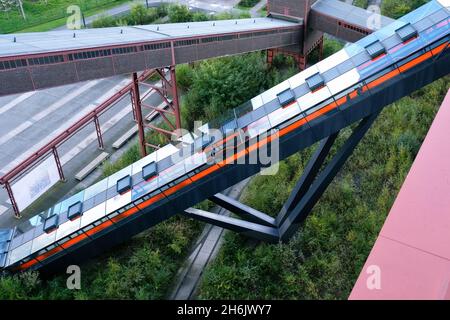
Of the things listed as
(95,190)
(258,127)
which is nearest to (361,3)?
(258,127)

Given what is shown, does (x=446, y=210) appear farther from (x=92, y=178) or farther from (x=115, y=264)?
(x=92, y=178)

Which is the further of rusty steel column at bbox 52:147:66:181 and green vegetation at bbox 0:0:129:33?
green vegetation at bbox 0:0:129:33

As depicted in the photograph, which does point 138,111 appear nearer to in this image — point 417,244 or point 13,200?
point 13,200

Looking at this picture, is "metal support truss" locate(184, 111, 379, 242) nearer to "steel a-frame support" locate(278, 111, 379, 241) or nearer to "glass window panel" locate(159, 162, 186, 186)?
"steel a-frame support" locate(278, 111, 379, 241)

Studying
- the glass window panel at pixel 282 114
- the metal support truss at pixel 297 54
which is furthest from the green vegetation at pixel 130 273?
the metal support truss at pixel 297 54

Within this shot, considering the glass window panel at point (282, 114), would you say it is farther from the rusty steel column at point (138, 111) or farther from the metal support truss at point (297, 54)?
the metal support truss at point (297, 54)

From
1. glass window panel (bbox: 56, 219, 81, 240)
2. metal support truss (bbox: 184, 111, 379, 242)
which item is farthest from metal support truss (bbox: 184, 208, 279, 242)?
glass window panel (bbox: 56, 219, 81, 240)
